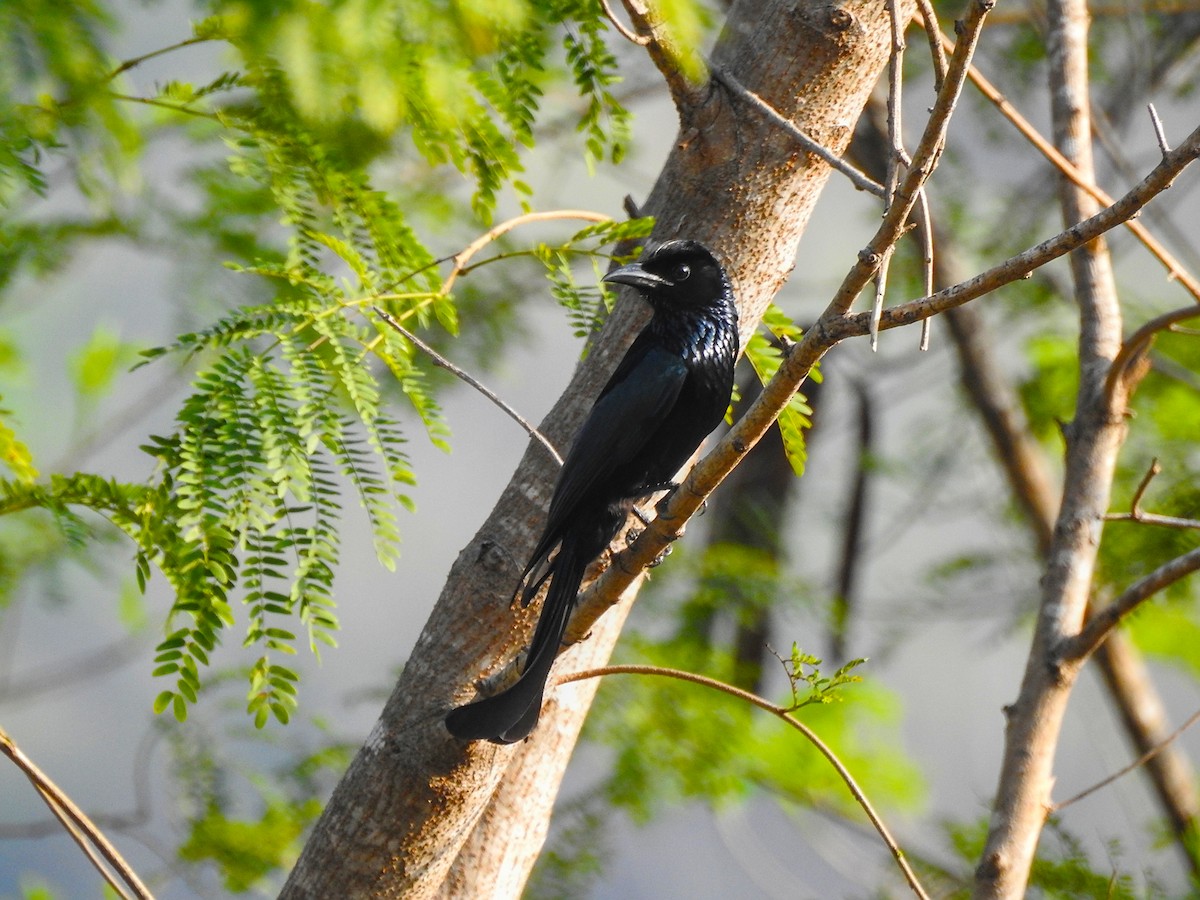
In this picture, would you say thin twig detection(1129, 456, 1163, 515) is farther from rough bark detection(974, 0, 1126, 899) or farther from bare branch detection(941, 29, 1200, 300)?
bare branch detection(941, 29, 1200, 300)

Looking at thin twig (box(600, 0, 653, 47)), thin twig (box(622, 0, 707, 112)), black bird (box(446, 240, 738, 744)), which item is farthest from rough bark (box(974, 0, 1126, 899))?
thin twig (box(600, 0, 653, 47))

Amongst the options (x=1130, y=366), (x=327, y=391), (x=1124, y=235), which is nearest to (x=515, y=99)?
(x=327, y=391)

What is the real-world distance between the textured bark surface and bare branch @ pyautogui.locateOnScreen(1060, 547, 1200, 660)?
0.74 metres

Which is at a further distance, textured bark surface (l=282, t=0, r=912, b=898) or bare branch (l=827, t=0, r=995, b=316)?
textured bark surface (l=282, t=0, r=912, b=898)

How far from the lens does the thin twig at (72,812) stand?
4.73ft

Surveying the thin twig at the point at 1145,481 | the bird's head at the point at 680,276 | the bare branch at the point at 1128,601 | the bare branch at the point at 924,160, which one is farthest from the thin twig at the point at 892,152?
the bare branch at the point at 1128,601

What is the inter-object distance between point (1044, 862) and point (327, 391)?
1.76 meters

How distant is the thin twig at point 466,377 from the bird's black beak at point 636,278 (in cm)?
28

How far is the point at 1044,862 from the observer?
2.33 m

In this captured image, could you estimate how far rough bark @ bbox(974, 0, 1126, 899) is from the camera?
6.28 ft

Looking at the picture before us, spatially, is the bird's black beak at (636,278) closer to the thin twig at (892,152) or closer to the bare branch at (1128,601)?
the thin twig at (892,152)

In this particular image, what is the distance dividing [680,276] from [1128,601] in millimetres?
877

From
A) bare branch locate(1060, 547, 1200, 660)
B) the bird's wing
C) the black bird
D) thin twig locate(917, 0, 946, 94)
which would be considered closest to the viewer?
thin twig locate(917, 0, 946, 94)

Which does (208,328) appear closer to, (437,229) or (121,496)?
(121,496)
